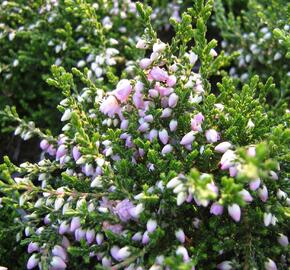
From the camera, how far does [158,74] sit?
9.13 feet

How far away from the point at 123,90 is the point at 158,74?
0.23 meters

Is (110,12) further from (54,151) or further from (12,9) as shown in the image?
(54,151)

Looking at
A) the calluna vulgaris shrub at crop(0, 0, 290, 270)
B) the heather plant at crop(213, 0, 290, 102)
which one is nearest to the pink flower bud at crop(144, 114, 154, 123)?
the calluna vulgaris shrub at crop(0, 0, 290, 270)

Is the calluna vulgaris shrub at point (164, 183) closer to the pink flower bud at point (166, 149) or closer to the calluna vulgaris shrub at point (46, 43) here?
the pink flower bud at point (166, 149)

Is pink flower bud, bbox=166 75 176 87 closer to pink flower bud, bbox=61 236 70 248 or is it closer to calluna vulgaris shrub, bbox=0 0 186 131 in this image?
pink flower bud, bbox=61 236 70 248

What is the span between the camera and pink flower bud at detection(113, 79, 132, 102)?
281 cm

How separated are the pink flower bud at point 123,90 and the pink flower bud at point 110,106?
35 millimetres

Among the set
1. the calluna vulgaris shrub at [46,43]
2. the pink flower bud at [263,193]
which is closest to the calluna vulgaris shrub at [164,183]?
the pink flower bud at [263,193]

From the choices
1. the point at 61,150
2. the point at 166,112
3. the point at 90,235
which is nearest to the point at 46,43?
the point at 61,150

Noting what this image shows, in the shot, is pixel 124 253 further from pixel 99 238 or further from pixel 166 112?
pixel 166 112

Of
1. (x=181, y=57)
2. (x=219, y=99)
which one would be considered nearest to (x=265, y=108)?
(x=219, y=99)

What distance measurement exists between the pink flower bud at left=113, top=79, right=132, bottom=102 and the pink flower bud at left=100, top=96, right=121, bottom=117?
3 cm

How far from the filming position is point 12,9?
4648 mm

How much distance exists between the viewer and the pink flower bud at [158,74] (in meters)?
2.78
